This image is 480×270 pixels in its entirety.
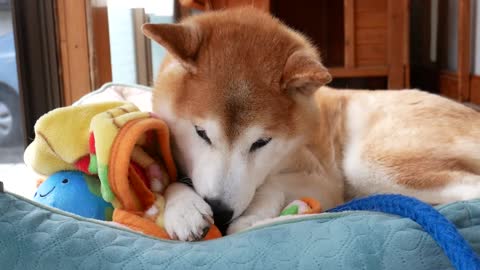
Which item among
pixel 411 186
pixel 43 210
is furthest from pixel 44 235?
pixel 411 186

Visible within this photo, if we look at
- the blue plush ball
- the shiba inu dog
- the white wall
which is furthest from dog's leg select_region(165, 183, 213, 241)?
the white wall

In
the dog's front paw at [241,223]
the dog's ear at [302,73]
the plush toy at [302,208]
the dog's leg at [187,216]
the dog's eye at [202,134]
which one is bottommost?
the dog's front paw at [241,223]

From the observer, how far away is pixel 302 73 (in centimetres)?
127

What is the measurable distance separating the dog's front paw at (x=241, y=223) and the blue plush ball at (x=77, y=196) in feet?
0.85

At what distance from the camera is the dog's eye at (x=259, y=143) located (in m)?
1.31

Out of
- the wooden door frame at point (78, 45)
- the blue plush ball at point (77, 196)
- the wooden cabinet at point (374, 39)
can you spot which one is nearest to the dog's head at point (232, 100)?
the blue plush ball at point (77, 196)

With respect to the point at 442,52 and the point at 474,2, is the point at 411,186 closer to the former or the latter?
the point at 474,2

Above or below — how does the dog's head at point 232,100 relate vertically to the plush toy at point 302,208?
above

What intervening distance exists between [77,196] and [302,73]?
0.56m

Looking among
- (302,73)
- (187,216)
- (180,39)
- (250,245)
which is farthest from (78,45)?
(250,245)

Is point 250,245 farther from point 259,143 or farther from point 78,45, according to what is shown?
point 78,45

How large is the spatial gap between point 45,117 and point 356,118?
0.90 meters

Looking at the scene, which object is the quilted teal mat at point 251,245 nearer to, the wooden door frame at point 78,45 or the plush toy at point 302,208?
the plush toy at point 302,208

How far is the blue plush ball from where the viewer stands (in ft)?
3.83
